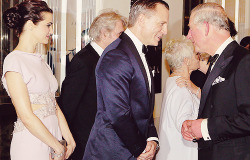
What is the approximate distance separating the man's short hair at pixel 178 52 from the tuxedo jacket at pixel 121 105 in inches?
32.9

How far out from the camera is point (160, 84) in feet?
18.1

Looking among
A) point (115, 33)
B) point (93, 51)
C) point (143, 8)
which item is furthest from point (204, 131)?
point (115, 33)

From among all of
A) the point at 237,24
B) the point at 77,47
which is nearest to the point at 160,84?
the point at 77,47

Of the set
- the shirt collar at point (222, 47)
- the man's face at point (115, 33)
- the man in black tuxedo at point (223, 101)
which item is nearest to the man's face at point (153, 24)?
the man in black tuxedo at point (223, 101)

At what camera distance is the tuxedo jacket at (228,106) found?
1.81m

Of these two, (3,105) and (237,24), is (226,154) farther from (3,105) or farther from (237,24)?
(237,24)

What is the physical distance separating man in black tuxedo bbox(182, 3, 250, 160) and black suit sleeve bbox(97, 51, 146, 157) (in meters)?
0.41

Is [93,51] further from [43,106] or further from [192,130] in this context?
[192,130]

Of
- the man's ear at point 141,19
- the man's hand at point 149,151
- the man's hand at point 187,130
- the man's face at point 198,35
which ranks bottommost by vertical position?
the man's hand at point 149,151

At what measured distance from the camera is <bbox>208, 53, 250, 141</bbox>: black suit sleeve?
5.89 feet

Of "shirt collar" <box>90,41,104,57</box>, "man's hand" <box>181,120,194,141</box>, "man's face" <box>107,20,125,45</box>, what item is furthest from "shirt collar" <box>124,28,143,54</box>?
"man's face" <box>107,20,125,45</box>

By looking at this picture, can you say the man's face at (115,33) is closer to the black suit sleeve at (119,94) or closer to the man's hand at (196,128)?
the black suit sleeve at (119,94)

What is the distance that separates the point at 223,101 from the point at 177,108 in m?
0.72

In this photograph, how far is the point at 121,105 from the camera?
1.89 metres
